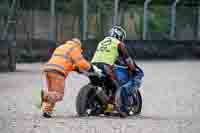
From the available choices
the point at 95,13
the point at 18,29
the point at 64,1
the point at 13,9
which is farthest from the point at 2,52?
the point at 64,1

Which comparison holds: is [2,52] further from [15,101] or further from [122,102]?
[122,102]

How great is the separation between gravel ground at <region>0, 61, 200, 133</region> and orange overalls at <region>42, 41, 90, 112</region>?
12.5 inches

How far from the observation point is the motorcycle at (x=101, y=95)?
14.7m

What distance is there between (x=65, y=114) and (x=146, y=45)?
24072mm

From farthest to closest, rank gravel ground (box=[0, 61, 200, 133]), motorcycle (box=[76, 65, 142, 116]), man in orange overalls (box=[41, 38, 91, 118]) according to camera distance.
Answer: motorcycle (box=[76, 65, 142, 116]) < man in orange overalls (box=[41, 38, 91, 118]) < gravel ground (box=[0, 61, 200, 133])

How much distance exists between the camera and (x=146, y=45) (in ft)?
129

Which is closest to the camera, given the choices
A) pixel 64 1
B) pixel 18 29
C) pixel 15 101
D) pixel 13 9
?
pixel 15 101

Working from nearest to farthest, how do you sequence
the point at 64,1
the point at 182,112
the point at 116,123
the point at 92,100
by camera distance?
the point at 116,123, the point at 92,100, the point at 182,112, the point at 64,1

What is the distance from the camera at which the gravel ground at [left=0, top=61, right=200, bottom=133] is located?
12.9 meters

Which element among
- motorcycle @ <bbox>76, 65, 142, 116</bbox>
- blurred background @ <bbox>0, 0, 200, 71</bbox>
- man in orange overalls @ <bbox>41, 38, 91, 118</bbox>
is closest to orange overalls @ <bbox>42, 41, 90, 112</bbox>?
man in orange overalls @ <bbox>41, 38, 91, 118</bbox>

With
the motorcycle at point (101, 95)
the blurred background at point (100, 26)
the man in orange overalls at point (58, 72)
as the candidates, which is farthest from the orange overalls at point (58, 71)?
the blurred background at point (100, 26)

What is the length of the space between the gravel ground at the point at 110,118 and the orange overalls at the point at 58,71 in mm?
317

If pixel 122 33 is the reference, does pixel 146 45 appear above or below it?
below

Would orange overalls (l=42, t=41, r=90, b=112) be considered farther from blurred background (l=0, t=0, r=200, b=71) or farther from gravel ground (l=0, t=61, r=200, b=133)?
blurred background (l=0, t=0, r=200, b=71)
